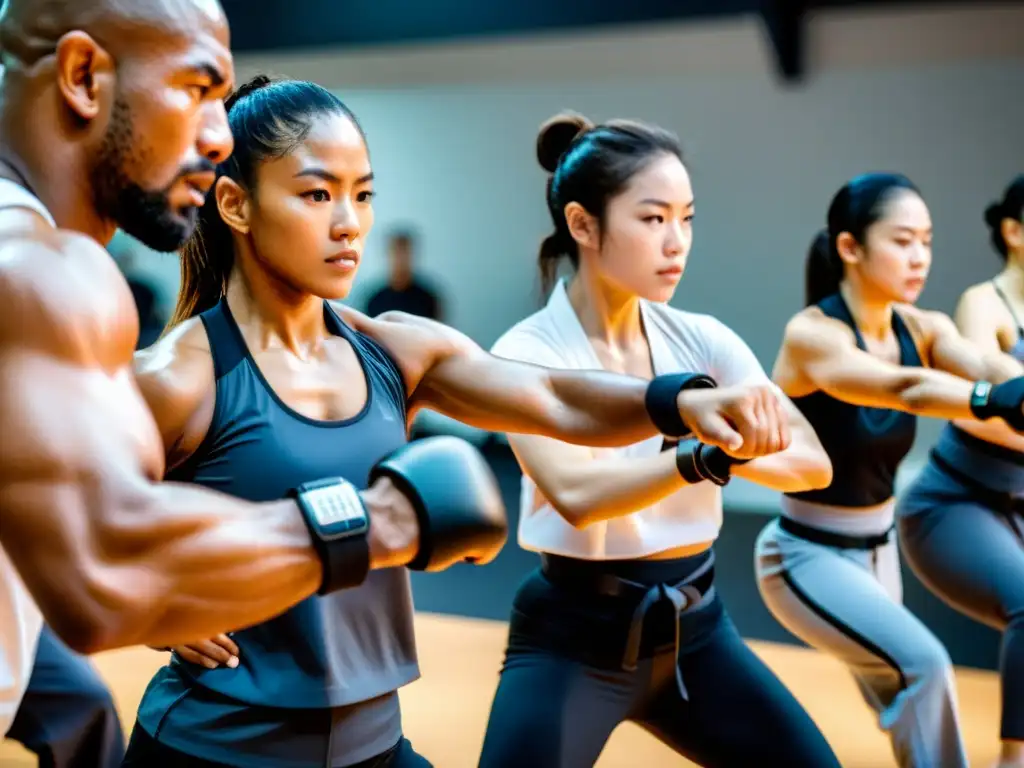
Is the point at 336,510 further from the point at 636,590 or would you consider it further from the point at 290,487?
the point at 636,590

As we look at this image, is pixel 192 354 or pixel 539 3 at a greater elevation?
pixel 539 3

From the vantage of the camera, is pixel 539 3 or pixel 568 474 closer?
pixel 568 474

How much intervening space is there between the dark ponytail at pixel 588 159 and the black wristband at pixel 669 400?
63cm

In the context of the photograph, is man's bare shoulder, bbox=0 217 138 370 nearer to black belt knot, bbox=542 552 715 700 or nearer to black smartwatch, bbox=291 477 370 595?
black smartwatch, bbox=291 477 370 595

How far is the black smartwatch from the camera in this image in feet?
3.13

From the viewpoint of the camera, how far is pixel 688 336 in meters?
2.14

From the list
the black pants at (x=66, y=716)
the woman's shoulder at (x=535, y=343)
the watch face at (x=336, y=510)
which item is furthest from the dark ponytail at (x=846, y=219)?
the watch face at (x=336, y=510)

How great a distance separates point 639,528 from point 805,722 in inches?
15.6

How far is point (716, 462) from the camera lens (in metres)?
1.70

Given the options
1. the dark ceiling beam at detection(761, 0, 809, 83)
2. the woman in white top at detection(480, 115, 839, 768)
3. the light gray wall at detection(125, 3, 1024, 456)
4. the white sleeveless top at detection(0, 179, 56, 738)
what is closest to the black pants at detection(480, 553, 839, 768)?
the woman in white top at detection(480, 115, 839, 768)

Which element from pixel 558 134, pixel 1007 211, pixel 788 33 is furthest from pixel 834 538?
pixel 788 33

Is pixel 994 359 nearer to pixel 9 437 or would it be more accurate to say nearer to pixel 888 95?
pixel 9 437

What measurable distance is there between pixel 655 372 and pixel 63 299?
1.33 metres

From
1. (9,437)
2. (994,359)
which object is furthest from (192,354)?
(994,359)
